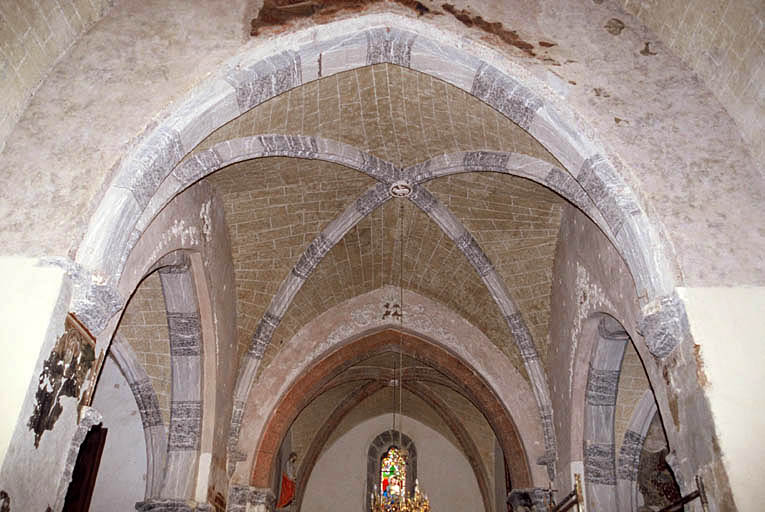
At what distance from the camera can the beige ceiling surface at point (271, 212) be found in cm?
725

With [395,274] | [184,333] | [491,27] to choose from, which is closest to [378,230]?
[395,274]

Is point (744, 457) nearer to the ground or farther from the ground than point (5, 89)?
nearer to the ground

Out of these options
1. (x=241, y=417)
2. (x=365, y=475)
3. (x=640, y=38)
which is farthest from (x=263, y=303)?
(x=365, y=475)

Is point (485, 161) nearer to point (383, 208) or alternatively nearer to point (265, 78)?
point (383, 208)

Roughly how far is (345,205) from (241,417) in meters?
2.92

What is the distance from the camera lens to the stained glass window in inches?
565

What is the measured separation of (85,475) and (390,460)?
864 cm

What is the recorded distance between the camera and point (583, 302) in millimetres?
6836

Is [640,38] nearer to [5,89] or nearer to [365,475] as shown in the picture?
[5,89]

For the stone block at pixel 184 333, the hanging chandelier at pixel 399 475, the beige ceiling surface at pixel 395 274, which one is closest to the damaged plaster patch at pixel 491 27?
the hanging chandelier at pixel 399 475

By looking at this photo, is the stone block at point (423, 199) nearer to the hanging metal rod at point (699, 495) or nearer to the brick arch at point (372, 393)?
the hanging metal rod at point (699, 495)

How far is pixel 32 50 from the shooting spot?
475cm

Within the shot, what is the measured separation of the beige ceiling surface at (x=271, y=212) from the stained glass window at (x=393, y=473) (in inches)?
283

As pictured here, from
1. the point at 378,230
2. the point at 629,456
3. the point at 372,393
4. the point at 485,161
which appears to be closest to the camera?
the point at 485,161
